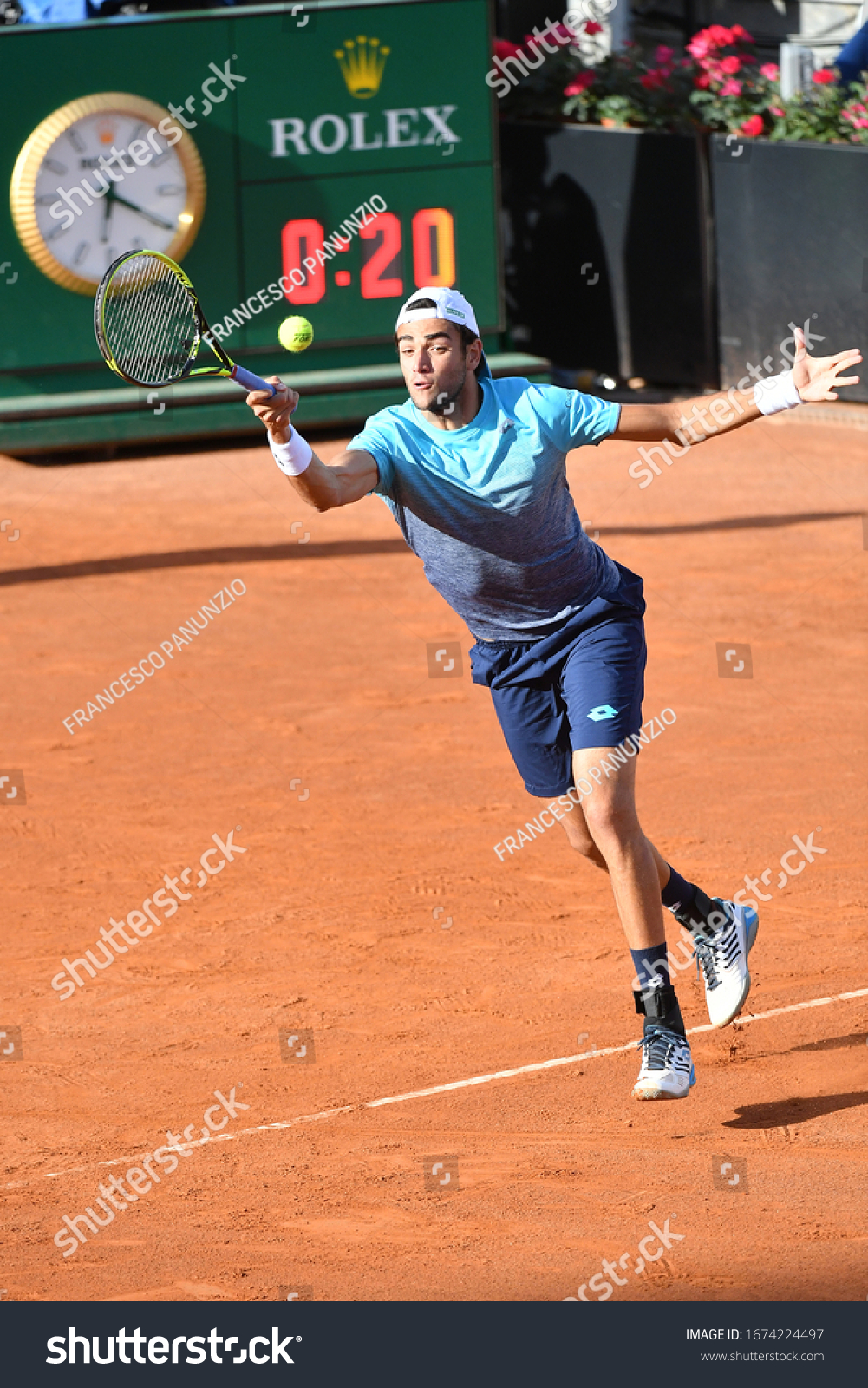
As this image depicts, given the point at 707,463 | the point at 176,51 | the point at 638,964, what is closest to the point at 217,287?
the point at 176,51

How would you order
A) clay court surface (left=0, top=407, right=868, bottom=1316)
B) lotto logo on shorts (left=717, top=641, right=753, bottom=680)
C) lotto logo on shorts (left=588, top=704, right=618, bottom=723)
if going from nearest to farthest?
1. clay court surface (left=0, top=407, right=868, bottom=1316)
2. lotto logo on shorts (left=588, top=704, right=618, bottom=723)
3. lotto logo on shorts (left=717, top=641, right=753, bottom=680)

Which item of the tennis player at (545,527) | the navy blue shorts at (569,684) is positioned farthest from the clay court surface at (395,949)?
the navy blue shorts at (569,684)

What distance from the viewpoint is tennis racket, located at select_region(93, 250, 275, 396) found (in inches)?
198

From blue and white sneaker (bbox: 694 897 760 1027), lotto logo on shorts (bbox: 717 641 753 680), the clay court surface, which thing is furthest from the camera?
lotto logo on shorts (bbox: 717 641 753 680)

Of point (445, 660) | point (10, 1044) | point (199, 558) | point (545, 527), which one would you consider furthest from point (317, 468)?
point (199, 558)

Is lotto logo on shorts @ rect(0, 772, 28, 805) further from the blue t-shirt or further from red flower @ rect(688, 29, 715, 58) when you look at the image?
red flower @ rect(688, 29, 715, 58)

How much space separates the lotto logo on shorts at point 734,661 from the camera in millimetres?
9281

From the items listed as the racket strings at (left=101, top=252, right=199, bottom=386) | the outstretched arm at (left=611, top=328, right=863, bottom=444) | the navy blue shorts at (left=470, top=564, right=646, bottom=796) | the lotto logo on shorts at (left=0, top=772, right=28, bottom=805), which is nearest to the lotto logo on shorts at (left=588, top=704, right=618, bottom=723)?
the navy blue shorts at (left=470, top=564, right=646, bottom=796)

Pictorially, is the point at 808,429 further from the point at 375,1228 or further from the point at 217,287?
the point at 375,1228

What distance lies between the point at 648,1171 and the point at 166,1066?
158 cm

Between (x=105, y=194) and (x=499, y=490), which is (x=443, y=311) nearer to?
(x=499, y=490)

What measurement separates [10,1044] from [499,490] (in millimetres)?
2330

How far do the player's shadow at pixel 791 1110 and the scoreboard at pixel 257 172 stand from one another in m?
8.89

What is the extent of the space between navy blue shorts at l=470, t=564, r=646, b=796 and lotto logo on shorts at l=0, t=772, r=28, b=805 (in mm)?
3246
